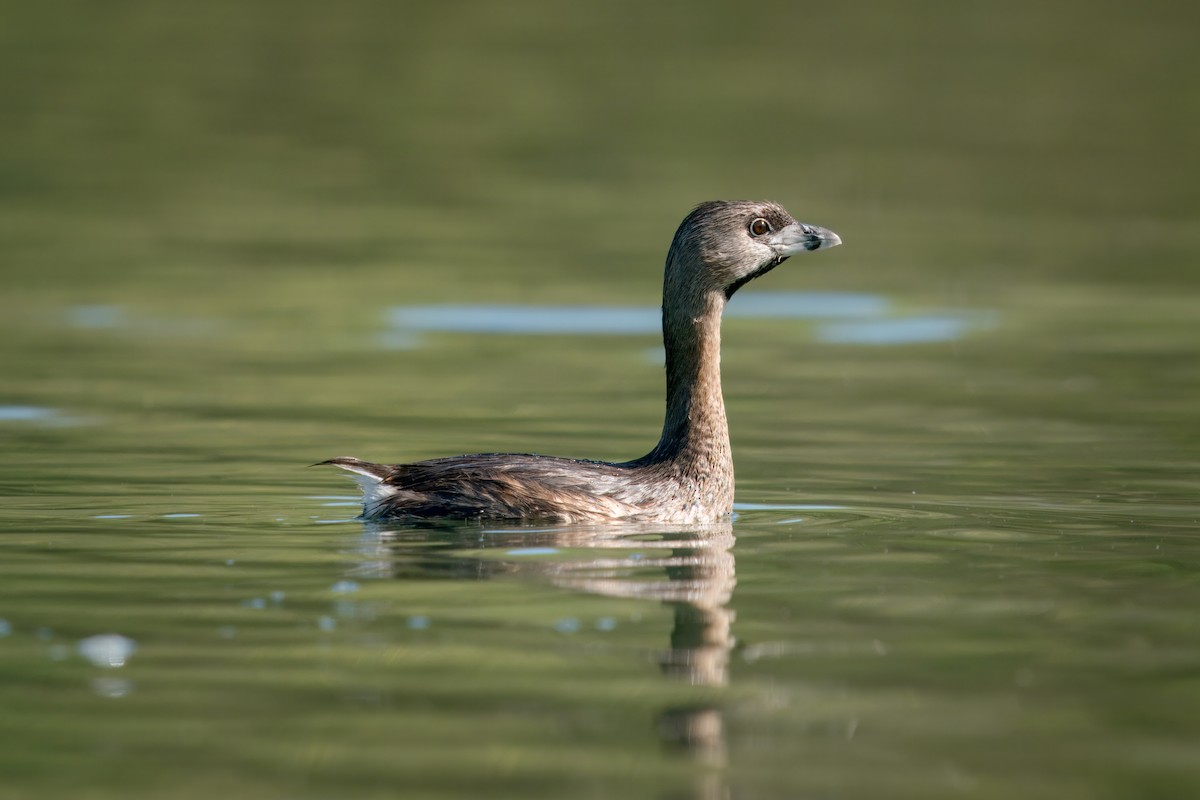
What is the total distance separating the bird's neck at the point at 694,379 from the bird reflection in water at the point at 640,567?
539mm

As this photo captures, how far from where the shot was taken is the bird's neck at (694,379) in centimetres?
1160

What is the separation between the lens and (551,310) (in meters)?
20.9

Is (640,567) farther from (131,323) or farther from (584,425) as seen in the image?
(131,323)

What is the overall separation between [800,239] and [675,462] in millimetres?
1373

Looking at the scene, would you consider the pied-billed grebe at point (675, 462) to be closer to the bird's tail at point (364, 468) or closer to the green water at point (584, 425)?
the bird's tail at point (364, 468)

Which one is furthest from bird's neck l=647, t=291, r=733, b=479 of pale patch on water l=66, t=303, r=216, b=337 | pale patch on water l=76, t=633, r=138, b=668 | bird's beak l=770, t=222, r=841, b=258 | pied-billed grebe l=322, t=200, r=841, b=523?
pale patch on water l=66, t=303, r=216, b=337

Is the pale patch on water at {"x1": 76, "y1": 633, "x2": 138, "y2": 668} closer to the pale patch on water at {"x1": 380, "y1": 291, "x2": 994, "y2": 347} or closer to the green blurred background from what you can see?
the pale patch on water at {"x1": 380, "y1": 291, "x2": 994, "y2": 347}

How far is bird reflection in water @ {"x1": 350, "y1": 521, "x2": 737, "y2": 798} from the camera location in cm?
796

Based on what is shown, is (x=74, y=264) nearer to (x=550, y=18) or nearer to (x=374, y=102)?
(x=374, y=102)

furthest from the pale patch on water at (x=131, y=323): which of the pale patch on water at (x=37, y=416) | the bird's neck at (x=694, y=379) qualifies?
the bird's neck at (x=694, y=379)

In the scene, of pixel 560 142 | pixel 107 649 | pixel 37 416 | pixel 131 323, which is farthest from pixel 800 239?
pixel 560 142

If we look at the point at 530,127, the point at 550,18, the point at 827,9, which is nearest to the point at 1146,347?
the point at 530,127

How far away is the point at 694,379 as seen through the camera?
11.8 m

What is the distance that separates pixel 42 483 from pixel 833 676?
5728 millimetres
